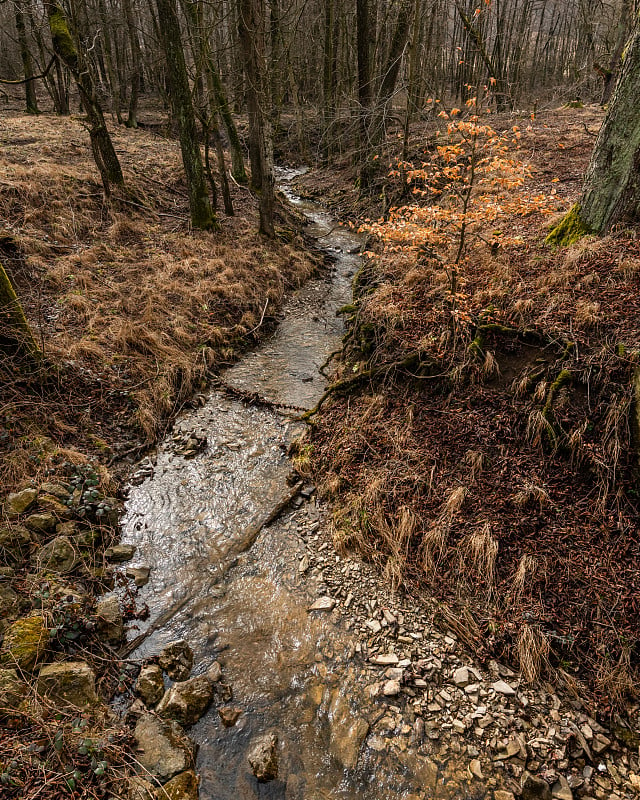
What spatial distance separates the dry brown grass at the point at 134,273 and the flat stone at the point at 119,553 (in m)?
1.98

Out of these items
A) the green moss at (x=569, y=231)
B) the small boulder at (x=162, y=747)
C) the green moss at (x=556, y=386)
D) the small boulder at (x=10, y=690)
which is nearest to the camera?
the small boulder at (x=10, y=690)

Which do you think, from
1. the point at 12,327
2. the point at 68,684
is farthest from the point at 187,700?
the point at 12,327

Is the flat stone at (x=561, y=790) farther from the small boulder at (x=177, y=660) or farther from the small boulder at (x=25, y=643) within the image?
the small boulder at (x=25, y=643)

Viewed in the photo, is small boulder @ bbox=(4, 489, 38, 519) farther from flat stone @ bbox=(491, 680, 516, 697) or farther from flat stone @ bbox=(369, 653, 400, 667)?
flat stone @ bbox=(491, 680, 516, 697)

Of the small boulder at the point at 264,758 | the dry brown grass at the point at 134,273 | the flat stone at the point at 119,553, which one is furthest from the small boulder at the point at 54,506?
the small boulder at the point at 264,758

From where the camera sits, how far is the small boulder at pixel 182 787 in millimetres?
3287

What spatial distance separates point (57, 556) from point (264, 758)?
9.73 feet

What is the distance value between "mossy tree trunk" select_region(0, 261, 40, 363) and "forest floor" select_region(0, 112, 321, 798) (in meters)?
0.21

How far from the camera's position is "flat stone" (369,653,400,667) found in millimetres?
4133

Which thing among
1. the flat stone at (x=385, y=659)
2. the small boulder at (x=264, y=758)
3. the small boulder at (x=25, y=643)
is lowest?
the small boulder at (x=264, y=758)

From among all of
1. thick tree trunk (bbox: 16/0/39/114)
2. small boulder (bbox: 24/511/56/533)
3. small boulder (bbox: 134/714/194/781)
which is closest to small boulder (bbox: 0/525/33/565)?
small boulder (bbox: 24/511/56/533)

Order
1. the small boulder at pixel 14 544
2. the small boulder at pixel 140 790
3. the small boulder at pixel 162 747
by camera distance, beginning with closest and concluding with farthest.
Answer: the small boulder at pixel 140 790 → the small boulder at pixel 162 747 → the small boulder at pixel 14 544

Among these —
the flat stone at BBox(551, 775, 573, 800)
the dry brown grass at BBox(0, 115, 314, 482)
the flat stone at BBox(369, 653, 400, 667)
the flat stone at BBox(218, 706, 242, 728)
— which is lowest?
the flat stone at BBox(218, 706, 242, 728)

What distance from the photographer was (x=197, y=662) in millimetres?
4246
